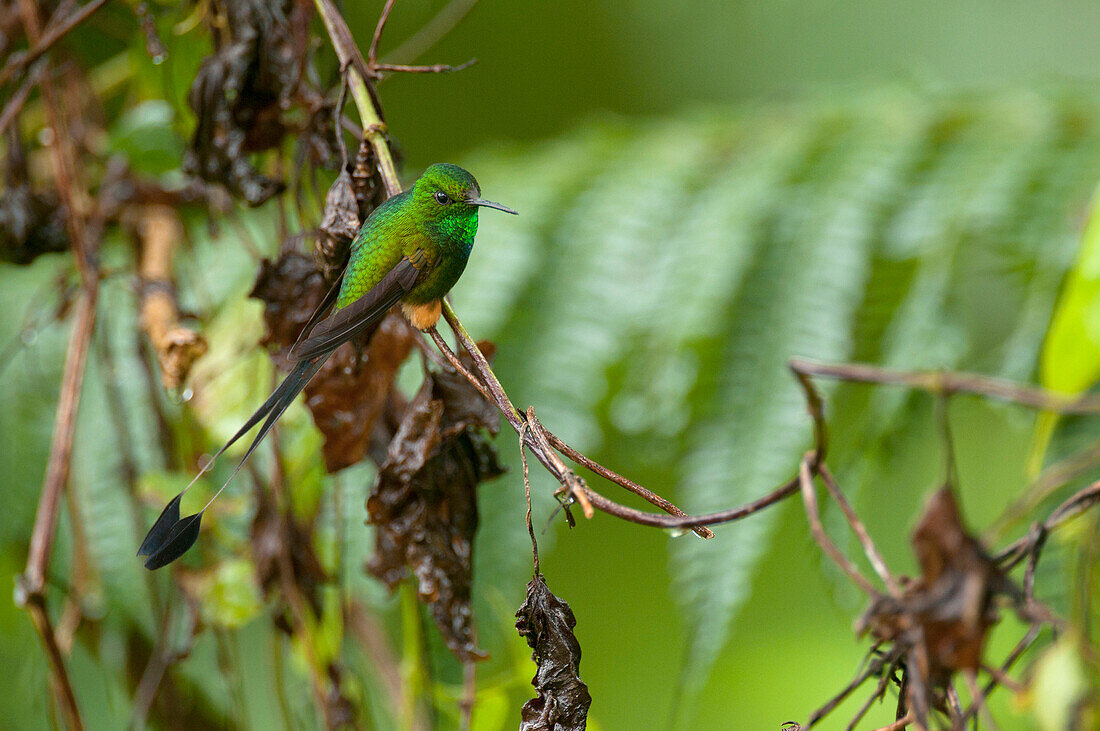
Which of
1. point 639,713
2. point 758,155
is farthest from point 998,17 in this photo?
point 639,713

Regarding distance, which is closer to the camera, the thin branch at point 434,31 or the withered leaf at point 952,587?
the withered leaf at point 952,587

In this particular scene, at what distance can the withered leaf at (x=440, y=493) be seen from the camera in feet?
2.47

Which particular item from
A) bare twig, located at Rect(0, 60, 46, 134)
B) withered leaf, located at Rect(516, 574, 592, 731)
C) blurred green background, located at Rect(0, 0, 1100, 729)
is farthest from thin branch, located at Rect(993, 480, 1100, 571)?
bare twig, located at Rect(0, 60, 46, 134)

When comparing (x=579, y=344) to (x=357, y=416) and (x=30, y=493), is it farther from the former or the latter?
(x=30, y=493)

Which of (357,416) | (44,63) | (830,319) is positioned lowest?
(830,319)

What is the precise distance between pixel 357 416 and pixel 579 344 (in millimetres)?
1046

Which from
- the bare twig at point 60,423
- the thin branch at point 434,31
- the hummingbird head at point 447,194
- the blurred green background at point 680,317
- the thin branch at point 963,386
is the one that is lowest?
the blurred green background at point 680,317

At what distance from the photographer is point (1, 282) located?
2.17 metres

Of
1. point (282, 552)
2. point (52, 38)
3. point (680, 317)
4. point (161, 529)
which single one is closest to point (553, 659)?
point (161, 529)

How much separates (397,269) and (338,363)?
0.47 ft

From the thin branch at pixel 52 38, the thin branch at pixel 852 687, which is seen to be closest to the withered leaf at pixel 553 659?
the thin branch at pixel 852 687

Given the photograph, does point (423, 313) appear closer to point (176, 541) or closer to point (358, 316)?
point (358, 316)

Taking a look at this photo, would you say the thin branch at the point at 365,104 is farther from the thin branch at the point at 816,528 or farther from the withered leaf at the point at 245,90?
the thin branch at the point at 816,528

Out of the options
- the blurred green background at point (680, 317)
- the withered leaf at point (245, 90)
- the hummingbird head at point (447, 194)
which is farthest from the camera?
the blurred green background at point (680, 317)
